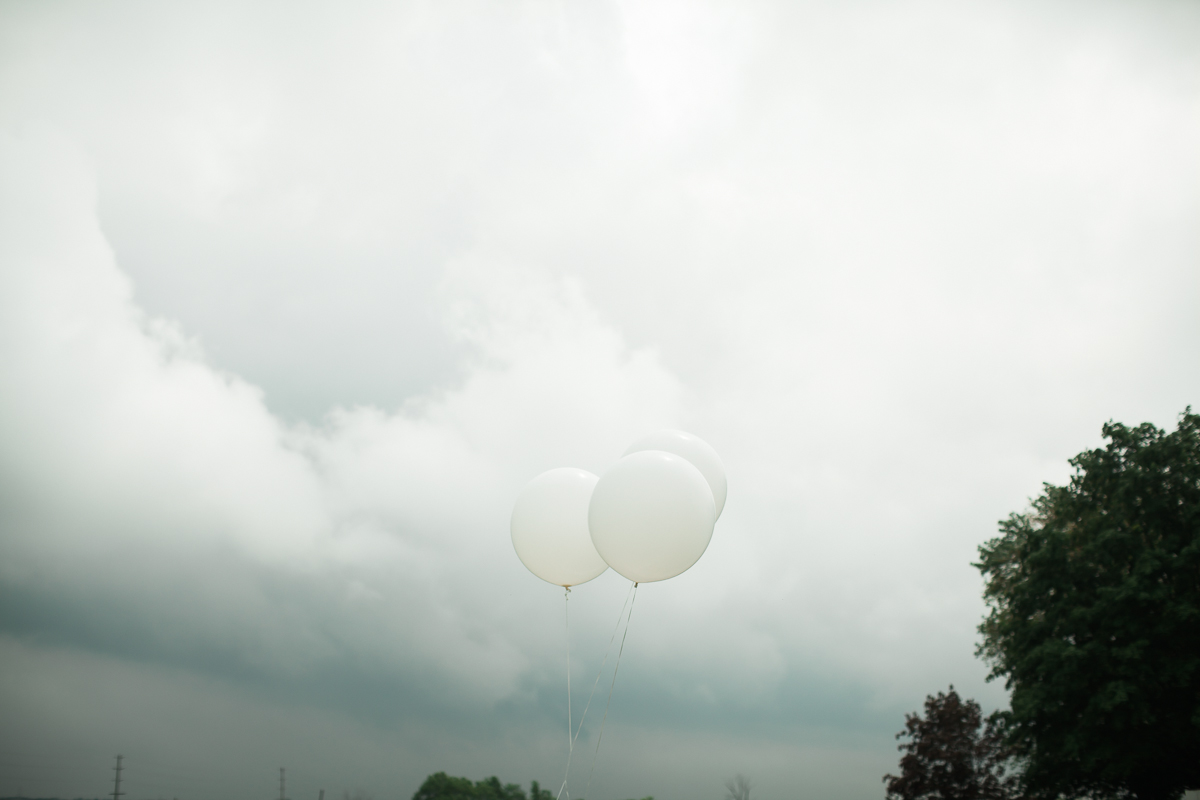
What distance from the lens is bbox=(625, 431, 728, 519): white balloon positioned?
8.09m

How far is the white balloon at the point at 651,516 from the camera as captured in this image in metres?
6.71

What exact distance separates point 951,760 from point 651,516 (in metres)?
19.6

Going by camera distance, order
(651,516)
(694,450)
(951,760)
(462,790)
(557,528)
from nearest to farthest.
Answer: (651,516)
(557,528)
(694,450)
(951,760)
(462,790)

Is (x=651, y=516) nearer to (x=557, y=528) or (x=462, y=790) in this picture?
(x=557, y=528)

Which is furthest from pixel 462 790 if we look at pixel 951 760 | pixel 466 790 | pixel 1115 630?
pixel 1115 630

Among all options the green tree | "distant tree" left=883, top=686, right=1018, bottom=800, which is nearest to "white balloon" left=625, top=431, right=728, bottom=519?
the green tree

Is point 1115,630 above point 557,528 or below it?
below

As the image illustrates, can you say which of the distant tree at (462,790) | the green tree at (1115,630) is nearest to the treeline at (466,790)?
the distant tree at (462,790)

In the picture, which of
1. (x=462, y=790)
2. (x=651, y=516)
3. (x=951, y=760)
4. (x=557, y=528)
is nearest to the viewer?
(x=651, y=516)

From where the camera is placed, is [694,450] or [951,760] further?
[951,760]

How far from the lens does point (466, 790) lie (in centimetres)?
4544

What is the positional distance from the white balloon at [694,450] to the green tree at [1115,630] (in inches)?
348

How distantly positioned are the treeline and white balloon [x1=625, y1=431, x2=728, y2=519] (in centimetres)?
4532

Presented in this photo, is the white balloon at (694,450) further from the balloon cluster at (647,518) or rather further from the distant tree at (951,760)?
the distant tree at (951,760)
